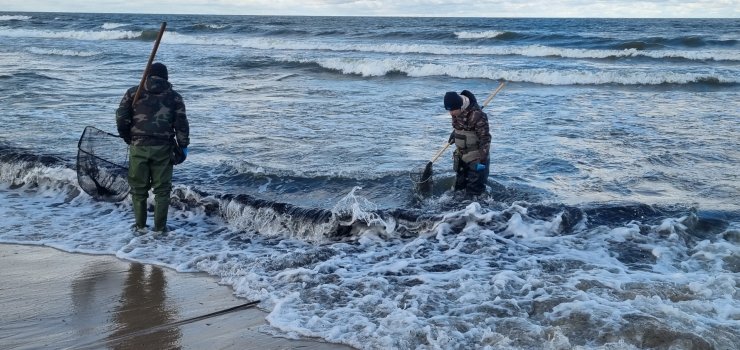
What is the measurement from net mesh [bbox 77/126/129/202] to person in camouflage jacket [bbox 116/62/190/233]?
88 cm

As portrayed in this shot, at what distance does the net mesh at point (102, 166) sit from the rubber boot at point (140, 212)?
777 millimetres

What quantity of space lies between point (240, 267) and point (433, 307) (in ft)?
6.45

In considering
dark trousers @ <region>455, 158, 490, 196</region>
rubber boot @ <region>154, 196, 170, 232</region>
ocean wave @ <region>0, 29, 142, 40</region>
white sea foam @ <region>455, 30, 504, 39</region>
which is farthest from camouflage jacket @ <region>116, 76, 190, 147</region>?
ocean wave @ <region>0, 29, 142, 40</region>

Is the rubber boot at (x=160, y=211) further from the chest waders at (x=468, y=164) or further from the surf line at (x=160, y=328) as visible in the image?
the chest waders at (x=468, y=164)

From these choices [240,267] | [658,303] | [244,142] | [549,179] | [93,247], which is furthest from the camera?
[244,142]

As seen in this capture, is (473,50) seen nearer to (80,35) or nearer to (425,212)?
(425,212)

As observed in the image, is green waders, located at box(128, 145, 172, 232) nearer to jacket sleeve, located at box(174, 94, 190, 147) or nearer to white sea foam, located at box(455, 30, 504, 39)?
jacket sleeve, located at box(174, 94, 190, 147)

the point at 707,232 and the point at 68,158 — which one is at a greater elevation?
the point at 68,158

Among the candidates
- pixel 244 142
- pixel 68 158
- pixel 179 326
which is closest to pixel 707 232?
pixel 179 326

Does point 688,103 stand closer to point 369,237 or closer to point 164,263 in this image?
point 369,237

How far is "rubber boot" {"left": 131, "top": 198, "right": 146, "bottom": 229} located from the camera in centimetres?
746

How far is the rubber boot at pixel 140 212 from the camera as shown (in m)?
7.46

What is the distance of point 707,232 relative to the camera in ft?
25.0

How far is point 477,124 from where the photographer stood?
8047mm
